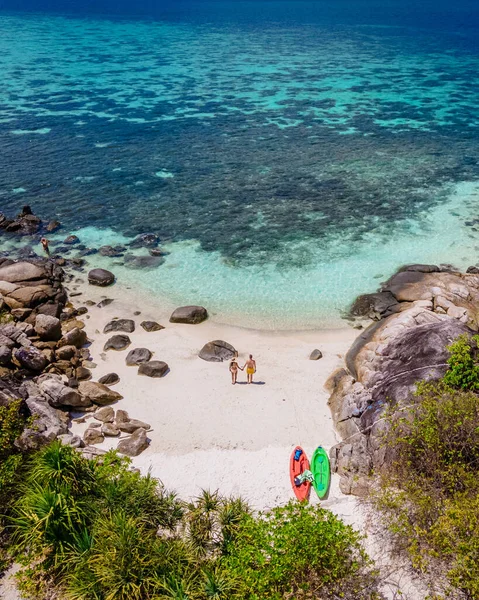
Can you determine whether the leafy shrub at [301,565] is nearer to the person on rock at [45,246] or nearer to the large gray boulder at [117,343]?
the large gray boulder at [117,343]

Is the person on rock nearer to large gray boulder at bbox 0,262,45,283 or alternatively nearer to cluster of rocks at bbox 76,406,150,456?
large gray boulder at bbox 0,262,45,283

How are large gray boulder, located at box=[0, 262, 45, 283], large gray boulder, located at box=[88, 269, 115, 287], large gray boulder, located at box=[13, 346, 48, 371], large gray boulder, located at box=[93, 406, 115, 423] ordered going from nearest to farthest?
large gray boulder, located at box=[93, 406, 115, 423]
large gray boulder, located at box=[13, 346, 48, 371]
large gray boulder, located at box=[0, 262, 45, 283]
large gray boulder, located at box=[88, 269, 115, 287]

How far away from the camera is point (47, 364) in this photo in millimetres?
24062

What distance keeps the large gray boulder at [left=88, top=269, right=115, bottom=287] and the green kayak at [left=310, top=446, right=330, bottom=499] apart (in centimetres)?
1817

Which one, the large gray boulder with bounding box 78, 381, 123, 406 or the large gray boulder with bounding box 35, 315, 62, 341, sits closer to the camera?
the large gray boulder with bounding box 78, 381, 123, 406

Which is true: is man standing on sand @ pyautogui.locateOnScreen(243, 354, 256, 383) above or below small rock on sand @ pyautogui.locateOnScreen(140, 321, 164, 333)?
above

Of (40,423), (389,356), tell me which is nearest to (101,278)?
(40,423)

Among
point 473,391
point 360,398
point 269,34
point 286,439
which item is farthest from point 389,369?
point 269,34

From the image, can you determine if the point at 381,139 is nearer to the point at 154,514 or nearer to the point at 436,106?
the point at 436,106

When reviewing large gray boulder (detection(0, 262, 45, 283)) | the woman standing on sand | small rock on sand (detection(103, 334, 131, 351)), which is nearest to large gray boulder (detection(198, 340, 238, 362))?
the woman standing on sand

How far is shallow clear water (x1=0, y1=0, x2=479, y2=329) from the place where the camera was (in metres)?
33.3

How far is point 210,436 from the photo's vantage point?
820 inches

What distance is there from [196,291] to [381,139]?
3244 cm

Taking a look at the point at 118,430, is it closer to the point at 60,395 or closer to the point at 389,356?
the point at 60,395
